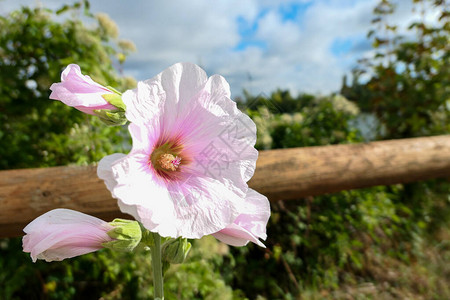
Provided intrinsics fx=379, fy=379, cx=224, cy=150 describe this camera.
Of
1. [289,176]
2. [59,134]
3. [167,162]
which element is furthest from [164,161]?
[59,134]

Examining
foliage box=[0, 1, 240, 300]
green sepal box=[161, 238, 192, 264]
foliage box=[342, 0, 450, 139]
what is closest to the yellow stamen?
green sepal box=[161, 238, 192, 264]

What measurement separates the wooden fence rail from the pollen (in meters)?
0.99

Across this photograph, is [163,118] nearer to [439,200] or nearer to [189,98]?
[189,98]

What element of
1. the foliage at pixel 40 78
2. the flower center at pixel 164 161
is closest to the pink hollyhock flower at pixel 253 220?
the flower center at pixel 164 161

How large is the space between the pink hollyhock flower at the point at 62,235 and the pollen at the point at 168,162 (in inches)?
4.5

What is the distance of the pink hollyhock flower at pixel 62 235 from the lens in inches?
19.2

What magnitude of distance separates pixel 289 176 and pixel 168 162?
4.87 ft

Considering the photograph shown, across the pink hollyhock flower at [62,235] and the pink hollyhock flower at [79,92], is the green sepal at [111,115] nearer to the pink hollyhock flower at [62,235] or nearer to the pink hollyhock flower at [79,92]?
the pink hollyhock flower at [79,92]

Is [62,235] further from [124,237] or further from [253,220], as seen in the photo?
[253,220]

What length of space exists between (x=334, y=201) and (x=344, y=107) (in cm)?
77

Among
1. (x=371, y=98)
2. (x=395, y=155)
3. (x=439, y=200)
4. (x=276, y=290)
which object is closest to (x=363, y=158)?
(x=395, y=155)

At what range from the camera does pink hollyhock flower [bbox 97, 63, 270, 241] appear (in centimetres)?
44

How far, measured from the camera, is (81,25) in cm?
206

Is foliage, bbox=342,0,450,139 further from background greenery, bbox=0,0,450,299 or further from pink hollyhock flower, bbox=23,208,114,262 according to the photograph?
pink hollyhock flower, bbox=23,208,114,262
